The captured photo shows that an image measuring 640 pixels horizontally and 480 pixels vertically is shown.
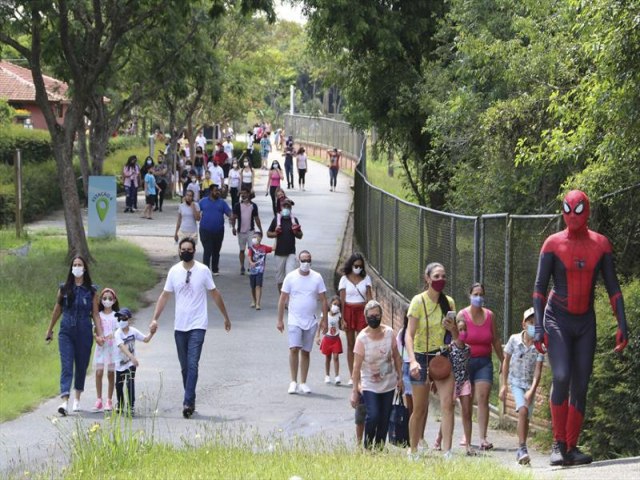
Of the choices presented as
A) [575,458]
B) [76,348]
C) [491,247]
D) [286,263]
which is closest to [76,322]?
[76,348]

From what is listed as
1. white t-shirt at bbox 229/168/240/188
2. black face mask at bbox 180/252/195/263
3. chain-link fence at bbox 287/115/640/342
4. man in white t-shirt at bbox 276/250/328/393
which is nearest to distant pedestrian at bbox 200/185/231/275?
chain-link fence at bbox 287/115/640/342

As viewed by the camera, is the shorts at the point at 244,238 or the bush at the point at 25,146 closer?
the shorts at the point at 244,238

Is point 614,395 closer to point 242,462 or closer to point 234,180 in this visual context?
point 242,462

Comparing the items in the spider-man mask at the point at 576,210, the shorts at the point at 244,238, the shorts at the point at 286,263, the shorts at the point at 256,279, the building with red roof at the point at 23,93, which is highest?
the building with red roof at the point at 23,93

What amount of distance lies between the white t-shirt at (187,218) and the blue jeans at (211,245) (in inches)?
25.1

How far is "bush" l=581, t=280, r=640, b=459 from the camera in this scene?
11797 millimetres

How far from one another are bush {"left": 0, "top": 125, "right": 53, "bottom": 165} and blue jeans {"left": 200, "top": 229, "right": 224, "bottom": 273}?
20952 mm

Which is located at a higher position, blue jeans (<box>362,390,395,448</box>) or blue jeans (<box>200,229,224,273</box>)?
blue jeans (<box>200,229,224,273</box>)

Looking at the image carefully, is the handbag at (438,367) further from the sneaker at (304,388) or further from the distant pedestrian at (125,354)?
the sneaker at (304,388)

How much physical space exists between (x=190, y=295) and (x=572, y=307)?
5.68 meters

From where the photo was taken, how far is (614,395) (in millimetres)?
11906

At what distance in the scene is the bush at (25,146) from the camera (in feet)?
150

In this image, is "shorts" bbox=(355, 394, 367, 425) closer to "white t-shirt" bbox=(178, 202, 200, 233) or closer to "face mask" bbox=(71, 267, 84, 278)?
"face mask" bbox=(71, 267, 84, 278)

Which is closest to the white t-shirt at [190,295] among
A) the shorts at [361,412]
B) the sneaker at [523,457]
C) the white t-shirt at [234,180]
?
the shorts at [361,412]
